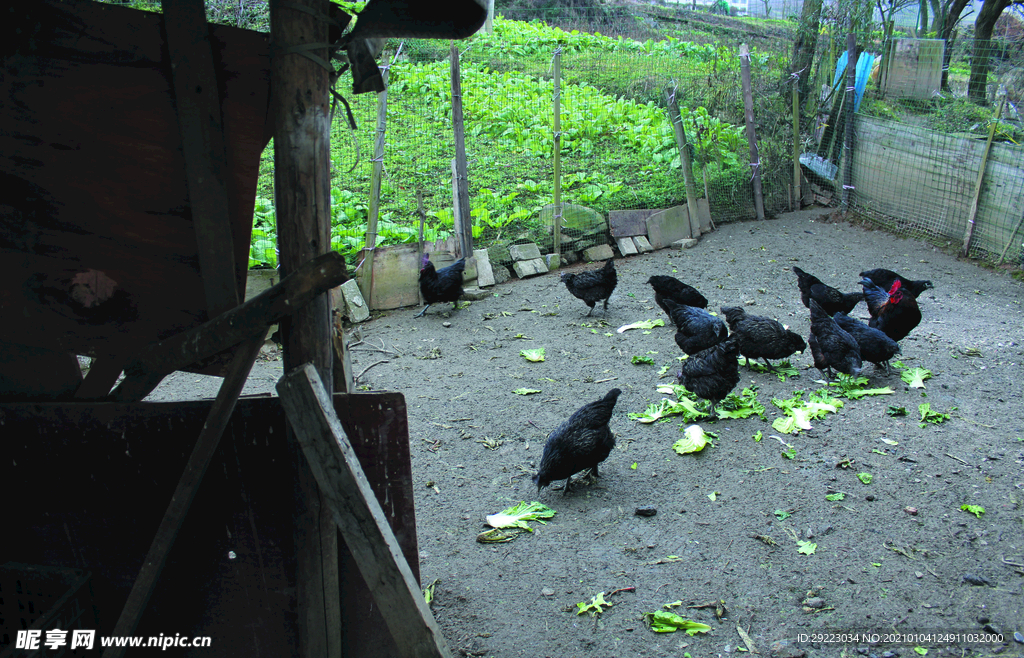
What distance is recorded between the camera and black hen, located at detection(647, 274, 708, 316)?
28.3 ft

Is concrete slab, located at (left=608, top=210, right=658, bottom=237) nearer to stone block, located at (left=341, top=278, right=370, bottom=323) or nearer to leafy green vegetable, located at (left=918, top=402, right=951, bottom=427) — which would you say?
stone block, located at (left=341, top=278, right=370, bottom=323)

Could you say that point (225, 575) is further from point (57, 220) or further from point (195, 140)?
point (195, 140)

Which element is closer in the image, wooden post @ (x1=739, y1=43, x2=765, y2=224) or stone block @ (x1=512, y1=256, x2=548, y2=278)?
stone block @ (x1=512, y1=256, x2=548, y2=278)

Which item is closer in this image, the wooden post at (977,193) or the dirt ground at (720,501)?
the dirt ground at (720,501)

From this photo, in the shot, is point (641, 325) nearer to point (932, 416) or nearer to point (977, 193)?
point (932, 416)

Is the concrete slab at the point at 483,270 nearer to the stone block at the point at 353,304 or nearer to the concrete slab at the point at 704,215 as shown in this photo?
the stone block at the point at 353,304

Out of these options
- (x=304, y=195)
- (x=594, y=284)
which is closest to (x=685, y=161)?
(x=594, y=284)

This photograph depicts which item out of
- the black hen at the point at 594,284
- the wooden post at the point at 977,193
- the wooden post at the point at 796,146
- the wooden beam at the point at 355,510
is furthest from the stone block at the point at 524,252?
the wooden beam at the point at 355,510

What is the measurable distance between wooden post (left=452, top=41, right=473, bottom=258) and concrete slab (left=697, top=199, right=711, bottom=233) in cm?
511

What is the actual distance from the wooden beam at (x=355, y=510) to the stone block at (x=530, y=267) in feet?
30.1

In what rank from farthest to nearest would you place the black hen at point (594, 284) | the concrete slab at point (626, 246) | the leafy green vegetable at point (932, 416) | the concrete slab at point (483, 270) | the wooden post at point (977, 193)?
the concrete slab at point (626, 246)
the concrete slab at point (483, 270)
the wooden post at point (977, 193)
the black hen at point (594, 284)
the leafy green vegetable at point (932, 416)

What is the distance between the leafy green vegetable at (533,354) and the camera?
27.5ft

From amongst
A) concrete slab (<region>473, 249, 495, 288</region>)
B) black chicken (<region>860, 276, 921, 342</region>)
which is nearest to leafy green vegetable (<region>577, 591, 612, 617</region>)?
black chicken (<region>860, 276, 921, 342</region>)

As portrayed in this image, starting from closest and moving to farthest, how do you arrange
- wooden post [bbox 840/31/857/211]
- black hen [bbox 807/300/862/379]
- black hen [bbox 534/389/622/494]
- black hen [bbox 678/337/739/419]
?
black hen [bbox 534/389/622/494] < black hen [bbox 678/337/739/419] < black hen [bbox 807/300/862/379] < wooden post [bbox 840/31/857/211]
